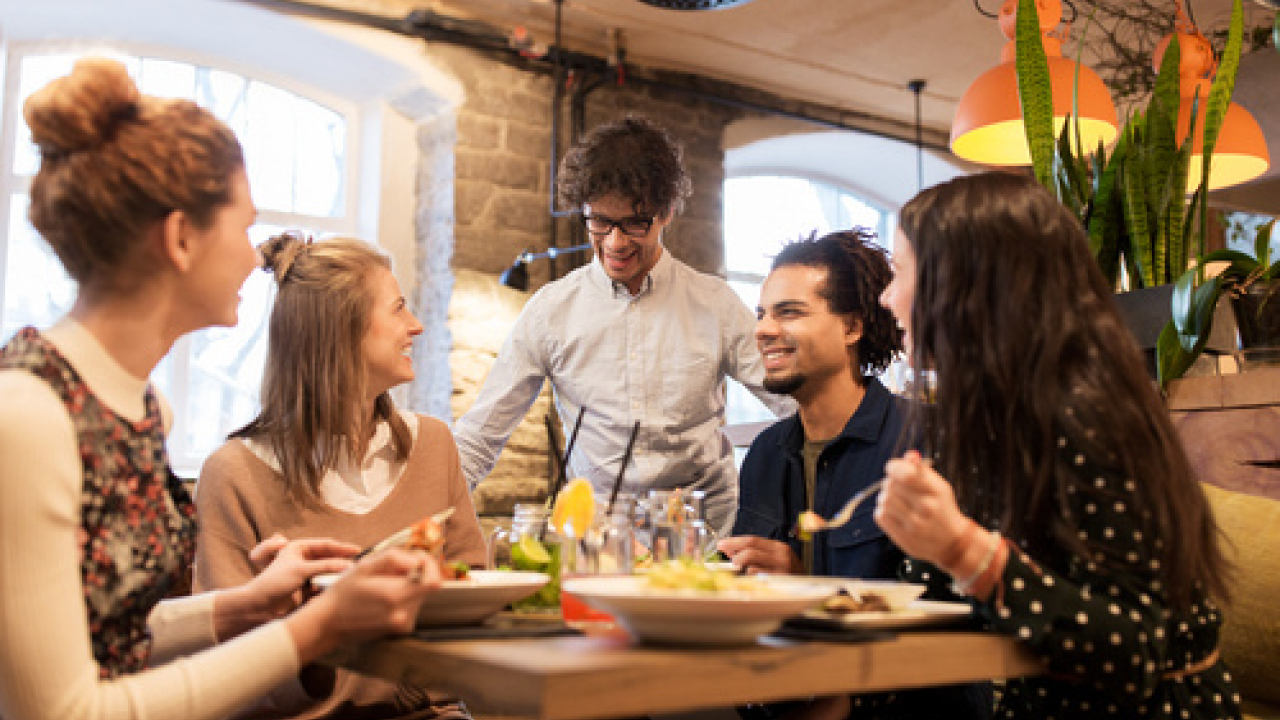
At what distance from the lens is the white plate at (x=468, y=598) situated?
148 centimetres

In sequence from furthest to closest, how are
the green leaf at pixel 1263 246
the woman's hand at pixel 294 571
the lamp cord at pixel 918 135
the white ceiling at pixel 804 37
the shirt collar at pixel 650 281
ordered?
the lamp cord at pixel 918 135
the white ceiling at pixel 804 37
the shirt collar at pixel 650 281
the green leaf at pixel 1263 246
the woman's hand at pixel 294 571

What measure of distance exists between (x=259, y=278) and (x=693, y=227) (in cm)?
232

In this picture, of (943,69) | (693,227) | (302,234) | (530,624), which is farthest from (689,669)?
(943,69)

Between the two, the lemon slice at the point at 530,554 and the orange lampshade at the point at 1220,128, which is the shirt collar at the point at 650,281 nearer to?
the orange lampshade at the point at 1220,128

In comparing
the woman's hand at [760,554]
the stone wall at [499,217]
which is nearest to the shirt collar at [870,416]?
the woman's hand at [760,554]

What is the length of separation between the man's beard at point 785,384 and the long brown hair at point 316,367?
2.47 ft

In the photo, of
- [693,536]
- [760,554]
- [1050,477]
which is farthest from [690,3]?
[1050,477]

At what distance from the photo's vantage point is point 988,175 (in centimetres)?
167

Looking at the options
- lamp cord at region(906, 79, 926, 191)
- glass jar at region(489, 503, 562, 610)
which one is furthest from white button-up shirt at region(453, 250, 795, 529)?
lamp cord at region(906, 79, 926, 191)

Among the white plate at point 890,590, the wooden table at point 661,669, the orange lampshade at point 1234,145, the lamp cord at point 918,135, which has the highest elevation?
the lamp cord at point 918,135

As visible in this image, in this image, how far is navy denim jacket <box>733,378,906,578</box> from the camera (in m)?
2.14

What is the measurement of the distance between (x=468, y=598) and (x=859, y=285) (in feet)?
4.36

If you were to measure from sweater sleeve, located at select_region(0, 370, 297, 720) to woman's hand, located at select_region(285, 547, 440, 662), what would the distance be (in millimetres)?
80

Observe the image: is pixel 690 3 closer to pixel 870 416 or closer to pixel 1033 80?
pixel 1033 80
